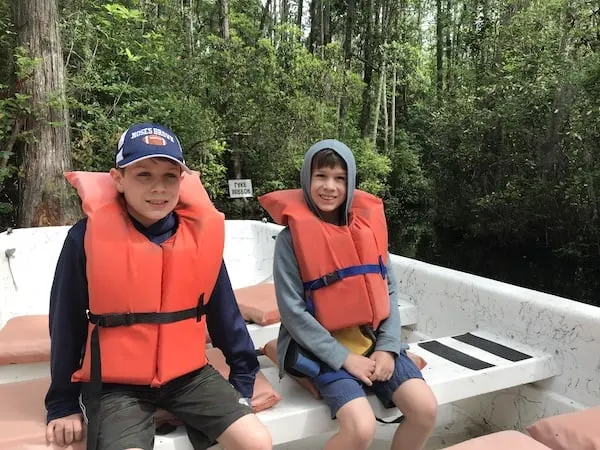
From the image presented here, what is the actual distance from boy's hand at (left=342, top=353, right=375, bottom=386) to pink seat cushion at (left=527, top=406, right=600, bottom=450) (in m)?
0.47

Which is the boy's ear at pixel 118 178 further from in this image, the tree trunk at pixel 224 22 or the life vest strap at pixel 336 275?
the tree trunk at pixel 224 22

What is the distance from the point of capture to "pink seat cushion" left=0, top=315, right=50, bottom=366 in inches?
85.4

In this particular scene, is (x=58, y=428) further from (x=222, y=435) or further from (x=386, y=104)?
(x=386, y=104)

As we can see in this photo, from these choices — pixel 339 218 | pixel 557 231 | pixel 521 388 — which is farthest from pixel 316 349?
pixel 557 231

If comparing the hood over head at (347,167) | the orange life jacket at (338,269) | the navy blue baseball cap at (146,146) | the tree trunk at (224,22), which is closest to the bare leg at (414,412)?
the orange life jacket at (338,269)

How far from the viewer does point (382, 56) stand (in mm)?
14820

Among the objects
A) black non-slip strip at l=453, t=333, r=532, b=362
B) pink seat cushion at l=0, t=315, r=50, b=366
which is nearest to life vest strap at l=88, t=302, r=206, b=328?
pink seat cushion at l=0, t=315, r=50, b=366

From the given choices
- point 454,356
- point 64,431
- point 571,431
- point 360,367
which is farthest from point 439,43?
point 64,431

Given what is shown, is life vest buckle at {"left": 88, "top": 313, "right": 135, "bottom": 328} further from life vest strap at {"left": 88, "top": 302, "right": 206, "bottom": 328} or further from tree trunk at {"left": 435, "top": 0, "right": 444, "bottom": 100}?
tree trunk at {"left": 435, "top": 0, "right": 444, "bottom": 100}

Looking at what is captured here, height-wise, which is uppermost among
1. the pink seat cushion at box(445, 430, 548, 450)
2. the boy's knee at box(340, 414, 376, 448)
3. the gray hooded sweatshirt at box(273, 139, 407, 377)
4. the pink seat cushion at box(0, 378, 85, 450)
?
the gray hooded sweatshirt at box(273, 139, 407, 377)

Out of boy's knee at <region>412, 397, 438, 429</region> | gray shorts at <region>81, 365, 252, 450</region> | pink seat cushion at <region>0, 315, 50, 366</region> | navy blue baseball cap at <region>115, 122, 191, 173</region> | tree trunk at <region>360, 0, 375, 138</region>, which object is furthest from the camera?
tree trunk at <region>360, 0, 375, 138</region>

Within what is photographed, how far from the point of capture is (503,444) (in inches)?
52.9

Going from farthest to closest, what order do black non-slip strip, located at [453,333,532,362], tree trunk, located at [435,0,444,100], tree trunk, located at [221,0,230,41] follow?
tree trunk, located at [435,0,444,100]
tree trunk, located at [221,0,230,41]
black non-slip strip, located at [453,333,532,362]

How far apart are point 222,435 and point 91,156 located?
4799 mm
